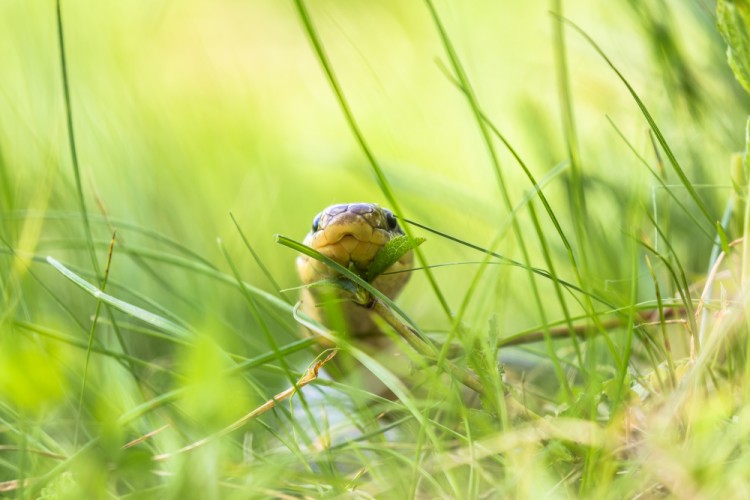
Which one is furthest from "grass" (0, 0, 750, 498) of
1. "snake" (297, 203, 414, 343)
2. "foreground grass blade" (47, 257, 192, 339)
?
"snake" (297, 203, 414, 343)

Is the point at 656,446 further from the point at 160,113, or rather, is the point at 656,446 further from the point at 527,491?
the point at 160,113

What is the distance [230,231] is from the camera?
2.59 m

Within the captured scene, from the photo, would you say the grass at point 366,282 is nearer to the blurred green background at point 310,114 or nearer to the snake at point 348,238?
the blurred green background at point 310,114

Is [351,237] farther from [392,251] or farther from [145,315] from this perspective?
[145,315]

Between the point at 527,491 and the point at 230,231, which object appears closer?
the point at 527,491

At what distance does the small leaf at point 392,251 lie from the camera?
3.19 ft

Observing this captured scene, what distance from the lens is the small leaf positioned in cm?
97

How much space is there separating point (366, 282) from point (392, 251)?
0.19 feet

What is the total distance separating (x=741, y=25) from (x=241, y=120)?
253 centimetres

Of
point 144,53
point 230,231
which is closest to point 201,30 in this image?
point 144,53

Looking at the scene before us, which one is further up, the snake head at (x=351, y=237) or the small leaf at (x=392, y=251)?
the small leaf at (x=392, y=251)

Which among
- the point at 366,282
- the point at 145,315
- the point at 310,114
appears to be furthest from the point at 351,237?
the point at 310,114

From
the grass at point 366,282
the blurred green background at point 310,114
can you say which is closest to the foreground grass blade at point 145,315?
the grass at point 366,282

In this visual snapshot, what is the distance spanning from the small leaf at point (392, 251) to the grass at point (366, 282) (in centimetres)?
3
